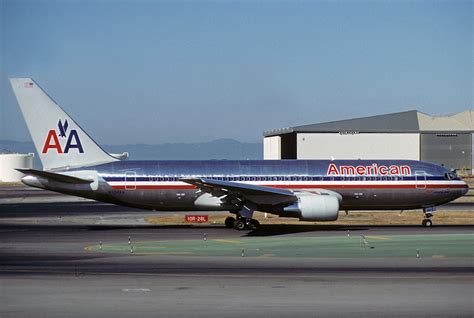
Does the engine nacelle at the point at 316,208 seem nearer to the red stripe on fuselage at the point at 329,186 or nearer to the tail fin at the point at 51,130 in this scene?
the red stripe on fuselage at the point at 329,186

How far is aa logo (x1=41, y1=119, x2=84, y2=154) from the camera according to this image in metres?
44.1

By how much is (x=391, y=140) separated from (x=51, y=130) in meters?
69.6

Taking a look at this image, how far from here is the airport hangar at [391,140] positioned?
348ft

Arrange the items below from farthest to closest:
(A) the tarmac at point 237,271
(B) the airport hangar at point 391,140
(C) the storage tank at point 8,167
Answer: (C) the storage tank at point 8,167, (B) the airport hangar at point 391,140, (A) the tarmac at point 237,271

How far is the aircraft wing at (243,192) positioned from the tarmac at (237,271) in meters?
1.76

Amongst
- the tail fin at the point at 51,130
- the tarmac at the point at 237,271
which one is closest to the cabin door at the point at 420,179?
the tarmac at the point at 237,271

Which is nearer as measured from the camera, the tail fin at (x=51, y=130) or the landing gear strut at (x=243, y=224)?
the landing gear strut at (x=243, y=224)

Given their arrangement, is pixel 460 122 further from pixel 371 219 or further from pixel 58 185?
pixel 58 185

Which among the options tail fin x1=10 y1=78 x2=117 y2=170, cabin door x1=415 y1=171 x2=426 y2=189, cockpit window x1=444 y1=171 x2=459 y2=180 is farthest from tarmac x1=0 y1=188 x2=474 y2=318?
tail fin x1=10 y1=78 x2=117 y2=170

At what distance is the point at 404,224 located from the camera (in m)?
46.8

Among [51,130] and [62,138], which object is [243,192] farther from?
[51,130]

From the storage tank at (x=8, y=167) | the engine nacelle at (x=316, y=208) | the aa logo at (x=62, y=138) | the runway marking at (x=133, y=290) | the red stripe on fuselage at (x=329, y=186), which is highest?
the storage tank at (x=8, y=167)

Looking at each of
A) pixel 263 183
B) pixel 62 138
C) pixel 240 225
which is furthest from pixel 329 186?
pixel 62 138

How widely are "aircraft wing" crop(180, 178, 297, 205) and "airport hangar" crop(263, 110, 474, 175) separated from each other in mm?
63557
